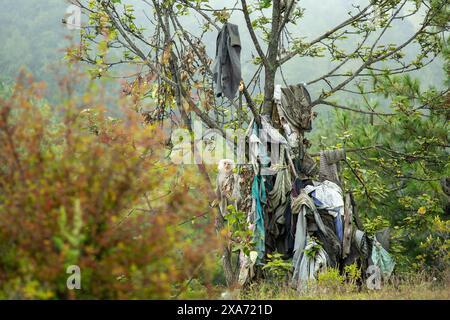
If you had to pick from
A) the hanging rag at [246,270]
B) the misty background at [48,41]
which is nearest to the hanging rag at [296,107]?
the hanging rag at [246,270]

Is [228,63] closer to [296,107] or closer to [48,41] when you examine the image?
[296,107]

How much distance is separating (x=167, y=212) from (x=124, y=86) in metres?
4.92

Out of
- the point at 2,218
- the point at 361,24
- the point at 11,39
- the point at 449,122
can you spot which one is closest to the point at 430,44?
the point at 361,24

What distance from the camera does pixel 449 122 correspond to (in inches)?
403

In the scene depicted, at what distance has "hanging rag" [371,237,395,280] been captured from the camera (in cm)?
662

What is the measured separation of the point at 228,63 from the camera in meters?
6.68

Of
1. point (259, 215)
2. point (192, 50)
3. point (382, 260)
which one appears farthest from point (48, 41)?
point (382, 260)

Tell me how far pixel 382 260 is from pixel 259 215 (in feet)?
4.68

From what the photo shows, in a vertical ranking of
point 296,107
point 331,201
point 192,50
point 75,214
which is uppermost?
point 192,50

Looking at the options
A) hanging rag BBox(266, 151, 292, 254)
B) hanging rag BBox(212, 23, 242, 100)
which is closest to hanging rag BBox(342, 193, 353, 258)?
hanging rag BBox(266, 151, 292, 254)

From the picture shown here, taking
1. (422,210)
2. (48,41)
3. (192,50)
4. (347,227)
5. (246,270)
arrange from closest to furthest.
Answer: (246,270) → (347,227) → (192,50) → (422,210) → (48,41)

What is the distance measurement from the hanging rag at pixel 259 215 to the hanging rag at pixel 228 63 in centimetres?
97

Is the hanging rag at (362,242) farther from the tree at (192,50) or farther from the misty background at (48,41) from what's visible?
the misty background at (48,41)
